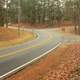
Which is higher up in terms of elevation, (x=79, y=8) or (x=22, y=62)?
(x=79, y=8)

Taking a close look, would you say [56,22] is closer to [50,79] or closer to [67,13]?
[67,13]

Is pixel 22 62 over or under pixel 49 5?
under

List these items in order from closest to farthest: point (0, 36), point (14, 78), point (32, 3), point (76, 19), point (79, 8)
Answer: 1. point (14, 78)
2. point (0, 36)
3. point (79, 8)
4. point (76, 19)
5. point (32, 3)

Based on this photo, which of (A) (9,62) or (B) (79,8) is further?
(B) (79,8)

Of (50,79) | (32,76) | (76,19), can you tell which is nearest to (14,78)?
(32,76)

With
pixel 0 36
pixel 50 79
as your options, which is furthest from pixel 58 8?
pixel 50 79

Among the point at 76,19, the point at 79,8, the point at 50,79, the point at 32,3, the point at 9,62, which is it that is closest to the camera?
the point at 50,79

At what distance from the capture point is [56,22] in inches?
4422

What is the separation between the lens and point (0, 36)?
152 feet

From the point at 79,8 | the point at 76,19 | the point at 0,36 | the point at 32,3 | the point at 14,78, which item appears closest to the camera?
the point at 14,78

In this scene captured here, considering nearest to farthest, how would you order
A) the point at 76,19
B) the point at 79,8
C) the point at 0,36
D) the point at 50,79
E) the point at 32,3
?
the point at 50,79 → the point at 0,36 → the point at 79,8 → the point at 76,19 → the point at 32,3

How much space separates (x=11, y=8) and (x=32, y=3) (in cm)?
1072

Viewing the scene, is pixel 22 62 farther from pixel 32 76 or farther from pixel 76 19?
pixel 76 19

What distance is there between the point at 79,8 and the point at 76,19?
709cm
